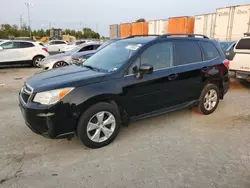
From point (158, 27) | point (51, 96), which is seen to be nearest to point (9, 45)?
point (51, 96)

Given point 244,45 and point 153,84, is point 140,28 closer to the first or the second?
point 244,45

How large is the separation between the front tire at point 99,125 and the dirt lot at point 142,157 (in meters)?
0.15

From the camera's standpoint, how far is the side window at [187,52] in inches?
162

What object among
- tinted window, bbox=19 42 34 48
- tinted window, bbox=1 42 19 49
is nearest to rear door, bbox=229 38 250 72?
tinted window, bbox=19 42 34 48

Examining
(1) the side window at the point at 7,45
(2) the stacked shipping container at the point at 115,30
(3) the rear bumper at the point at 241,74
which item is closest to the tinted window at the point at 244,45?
(3) the rear bumper at the point at 241,74

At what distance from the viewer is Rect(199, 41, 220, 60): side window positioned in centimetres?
461

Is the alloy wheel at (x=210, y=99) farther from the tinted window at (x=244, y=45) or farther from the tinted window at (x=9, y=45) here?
the tinted window at (x=9, y=45)

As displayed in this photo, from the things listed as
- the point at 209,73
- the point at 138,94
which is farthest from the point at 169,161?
the point at 209,73

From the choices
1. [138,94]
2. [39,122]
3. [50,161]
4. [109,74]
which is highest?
[109,74]

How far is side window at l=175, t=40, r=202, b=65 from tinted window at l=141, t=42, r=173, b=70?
0.17 meters

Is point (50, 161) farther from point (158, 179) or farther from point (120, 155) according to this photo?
point (158, 179)

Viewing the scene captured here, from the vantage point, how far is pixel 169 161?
3.07m

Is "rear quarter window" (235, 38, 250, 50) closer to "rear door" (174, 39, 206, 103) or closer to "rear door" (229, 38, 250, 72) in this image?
"rear door" (229, 38, 250, 72)

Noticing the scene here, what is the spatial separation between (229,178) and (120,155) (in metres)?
1.47
